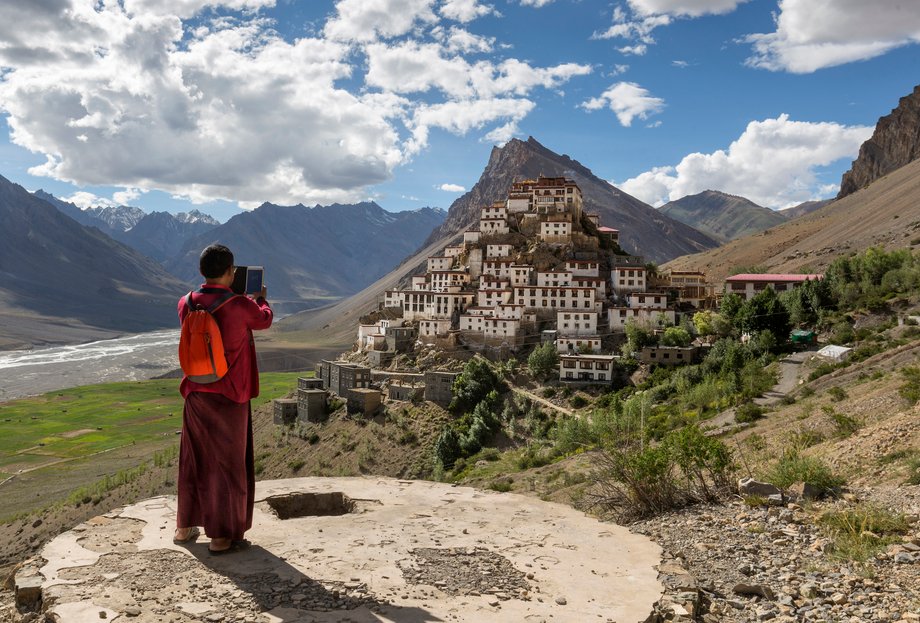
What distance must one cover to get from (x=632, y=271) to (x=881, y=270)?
18014mm

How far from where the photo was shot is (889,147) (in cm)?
13412

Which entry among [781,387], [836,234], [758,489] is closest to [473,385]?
[781,387]

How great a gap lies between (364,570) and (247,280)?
365 centimetres

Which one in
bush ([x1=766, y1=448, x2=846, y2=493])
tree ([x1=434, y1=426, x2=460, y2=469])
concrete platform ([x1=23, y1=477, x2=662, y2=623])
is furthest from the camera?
tree ([x1=434, y1=426, x2=460, y2=469])

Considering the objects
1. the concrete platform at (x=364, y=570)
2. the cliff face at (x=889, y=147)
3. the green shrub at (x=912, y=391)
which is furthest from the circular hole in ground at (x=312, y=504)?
the cliff face at (x=889, y=147)

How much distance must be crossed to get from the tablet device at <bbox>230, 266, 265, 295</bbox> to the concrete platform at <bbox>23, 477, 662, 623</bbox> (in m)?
3.06

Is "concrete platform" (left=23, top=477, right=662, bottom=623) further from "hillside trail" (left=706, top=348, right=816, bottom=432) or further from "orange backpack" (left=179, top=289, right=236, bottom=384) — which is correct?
"hillside trail" (left=706, top=348, right=816, bottom=432)

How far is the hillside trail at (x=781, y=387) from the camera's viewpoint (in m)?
26.1

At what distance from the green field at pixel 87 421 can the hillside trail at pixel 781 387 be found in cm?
5417

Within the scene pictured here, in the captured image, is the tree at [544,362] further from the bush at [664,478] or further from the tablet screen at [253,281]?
the tablet screen at [253,281]

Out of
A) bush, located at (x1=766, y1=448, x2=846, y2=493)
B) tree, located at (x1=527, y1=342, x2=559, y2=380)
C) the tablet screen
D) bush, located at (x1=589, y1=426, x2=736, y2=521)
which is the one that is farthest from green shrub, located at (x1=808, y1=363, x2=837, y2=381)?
the tablet screen

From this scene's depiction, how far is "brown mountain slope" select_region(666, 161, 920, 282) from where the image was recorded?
247ft

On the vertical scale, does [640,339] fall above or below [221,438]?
below

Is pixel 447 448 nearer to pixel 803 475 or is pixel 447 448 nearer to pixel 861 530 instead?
pixel 803 475
